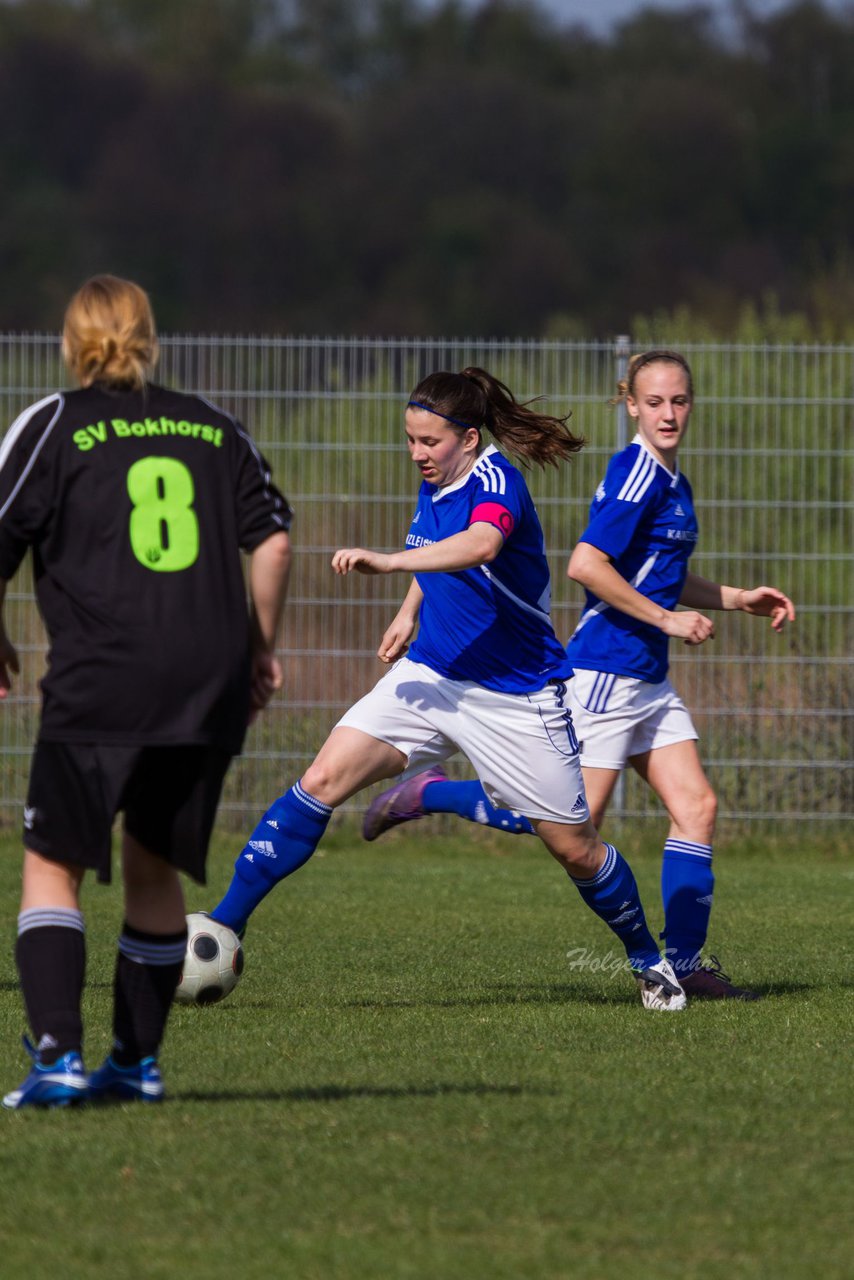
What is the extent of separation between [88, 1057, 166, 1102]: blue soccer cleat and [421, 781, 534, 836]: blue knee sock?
2.39 meters

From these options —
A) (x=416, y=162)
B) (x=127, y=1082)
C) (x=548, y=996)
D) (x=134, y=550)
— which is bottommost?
(x=548, y=996)

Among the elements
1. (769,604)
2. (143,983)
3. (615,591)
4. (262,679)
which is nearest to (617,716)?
(615,591)

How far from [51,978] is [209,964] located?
1.83 meters

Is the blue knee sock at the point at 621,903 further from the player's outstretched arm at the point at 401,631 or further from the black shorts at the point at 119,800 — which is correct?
the black shorts at the point at 119,800

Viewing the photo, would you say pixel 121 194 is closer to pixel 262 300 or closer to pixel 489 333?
pixel 262 300

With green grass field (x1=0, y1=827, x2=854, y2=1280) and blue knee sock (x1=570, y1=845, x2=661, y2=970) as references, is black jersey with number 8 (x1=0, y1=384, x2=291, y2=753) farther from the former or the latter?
blue knee sock (x1=570, y1=845, x2=661, y2=970)

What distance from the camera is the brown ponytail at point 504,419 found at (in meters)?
6.44

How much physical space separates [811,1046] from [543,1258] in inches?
89.9

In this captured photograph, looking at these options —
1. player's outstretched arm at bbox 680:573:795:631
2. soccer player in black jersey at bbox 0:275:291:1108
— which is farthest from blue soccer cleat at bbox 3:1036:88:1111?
player's outstretched arm at bbox 680:573:795:631

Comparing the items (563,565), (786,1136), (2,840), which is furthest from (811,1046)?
(2,840)

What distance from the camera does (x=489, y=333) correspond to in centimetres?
6738

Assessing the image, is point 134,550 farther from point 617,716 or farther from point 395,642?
point 617,716

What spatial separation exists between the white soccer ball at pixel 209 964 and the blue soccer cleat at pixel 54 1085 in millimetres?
1645

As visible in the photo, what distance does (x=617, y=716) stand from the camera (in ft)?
22.7
